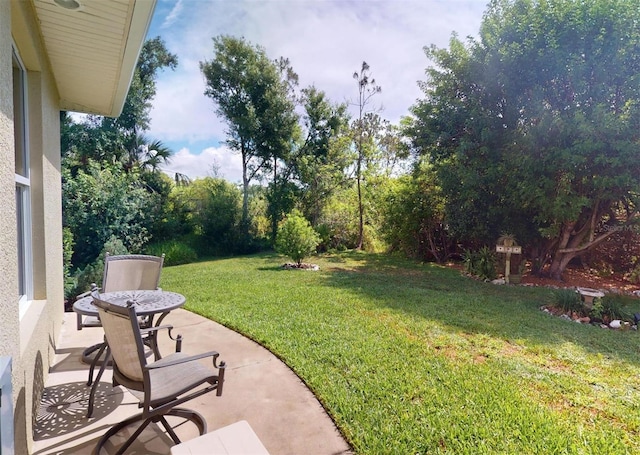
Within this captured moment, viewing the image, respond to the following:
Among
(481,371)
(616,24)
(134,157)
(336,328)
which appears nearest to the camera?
(481,371)

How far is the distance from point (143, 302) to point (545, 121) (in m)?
8.54

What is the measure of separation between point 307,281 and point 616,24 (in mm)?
8601

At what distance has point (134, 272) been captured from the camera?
12.9ft

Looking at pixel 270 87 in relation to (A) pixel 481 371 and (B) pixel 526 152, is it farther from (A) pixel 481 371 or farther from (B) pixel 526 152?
(A) pixel 481 371

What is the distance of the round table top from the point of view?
2.69m

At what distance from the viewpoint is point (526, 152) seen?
792 centimetres

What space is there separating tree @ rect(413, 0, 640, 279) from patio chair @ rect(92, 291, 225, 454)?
8.08m

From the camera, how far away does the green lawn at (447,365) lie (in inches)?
96.7

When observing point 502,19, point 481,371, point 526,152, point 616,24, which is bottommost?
point 481,371

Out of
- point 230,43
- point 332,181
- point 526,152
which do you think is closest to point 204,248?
point 332,181

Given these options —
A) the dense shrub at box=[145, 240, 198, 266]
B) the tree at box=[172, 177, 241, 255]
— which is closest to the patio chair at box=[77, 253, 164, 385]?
the dense shrub at box=[145, 240, 198, 266]

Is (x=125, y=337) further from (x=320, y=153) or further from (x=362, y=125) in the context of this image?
(x=320, y=153)

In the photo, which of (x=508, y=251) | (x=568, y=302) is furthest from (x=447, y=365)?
(x=508, y=251)

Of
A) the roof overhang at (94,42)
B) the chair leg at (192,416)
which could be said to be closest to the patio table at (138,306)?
the chair leg at (192,416)
